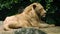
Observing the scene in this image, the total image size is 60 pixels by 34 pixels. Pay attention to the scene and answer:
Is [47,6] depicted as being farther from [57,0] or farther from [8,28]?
[8,28]

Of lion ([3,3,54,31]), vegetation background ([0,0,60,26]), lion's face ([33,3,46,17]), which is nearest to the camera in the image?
lion ([3,3,54,31])

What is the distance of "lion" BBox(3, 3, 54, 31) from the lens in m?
7.25

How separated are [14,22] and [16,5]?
10.8 ft

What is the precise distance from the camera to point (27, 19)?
297 inches

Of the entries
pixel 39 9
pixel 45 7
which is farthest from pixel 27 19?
pixel 45 7

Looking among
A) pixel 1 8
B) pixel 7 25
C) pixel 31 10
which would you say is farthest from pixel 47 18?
pixel 7 25

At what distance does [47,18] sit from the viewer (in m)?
9.86

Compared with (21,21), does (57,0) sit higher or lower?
higher

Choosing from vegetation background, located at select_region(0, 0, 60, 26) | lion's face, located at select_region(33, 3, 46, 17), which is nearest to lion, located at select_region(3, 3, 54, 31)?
lion's face, located at select_region(33, 3, 46, 17)

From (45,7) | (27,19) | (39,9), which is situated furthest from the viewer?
(45,7)

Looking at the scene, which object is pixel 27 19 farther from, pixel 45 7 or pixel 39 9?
pixel 45 7

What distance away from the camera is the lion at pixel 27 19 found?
7.25 metres

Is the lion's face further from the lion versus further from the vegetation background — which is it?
the vegetation background

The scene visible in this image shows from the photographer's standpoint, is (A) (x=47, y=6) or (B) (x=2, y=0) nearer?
(A) (x=47, y=6)
